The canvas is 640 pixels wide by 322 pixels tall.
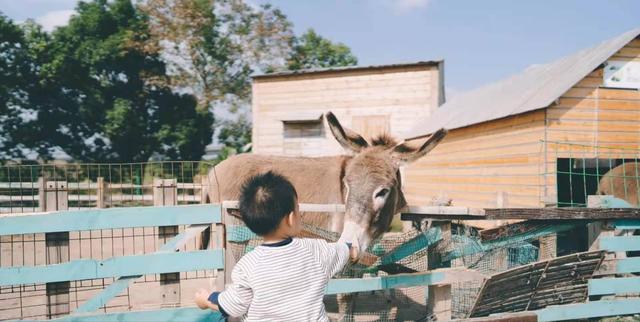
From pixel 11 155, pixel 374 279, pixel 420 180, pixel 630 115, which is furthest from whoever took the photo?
pixel 11 155

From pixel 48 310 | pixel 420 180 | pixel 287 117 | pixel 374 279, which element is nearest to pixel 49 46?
pixel 287 117

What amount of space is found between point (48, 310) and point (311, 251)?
13.2 feet

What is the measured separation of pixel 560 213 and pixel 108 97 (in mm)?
24100

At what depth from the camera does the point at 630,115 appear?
373 inches

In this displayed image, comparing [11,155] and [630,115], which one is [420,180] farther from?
[11,155]

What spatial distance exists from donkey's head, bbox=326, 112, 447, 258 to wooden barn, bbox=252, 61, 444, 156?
1557cm

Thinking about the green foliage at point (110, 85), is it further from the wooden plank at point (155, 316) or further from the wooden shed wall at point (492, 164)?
the wooden plank at point (155, 316)

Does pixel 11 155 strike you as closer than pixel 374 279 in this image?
No

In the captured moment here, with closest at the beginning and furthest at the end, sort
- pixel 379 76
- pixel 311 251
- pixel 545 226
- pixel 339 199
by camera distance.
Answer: pixel 311 251 < pixel 545 226 < pixel 339 199 < pixel 379 76

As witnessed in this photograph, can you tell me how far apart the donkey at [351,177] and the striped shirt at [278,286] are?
79 centimetres

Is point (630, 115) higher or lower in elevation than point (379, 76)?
lower

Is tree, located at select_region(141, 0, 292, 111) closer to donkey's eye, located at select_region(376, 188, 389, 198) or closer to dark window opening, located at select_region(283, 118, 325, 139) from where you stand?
dark window opening, located at select_region(283, 118, 325, 139)

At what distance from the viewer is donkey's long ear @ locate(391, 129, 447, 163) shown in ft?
12.5

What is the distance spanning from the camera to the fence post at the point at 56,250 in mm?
4664
